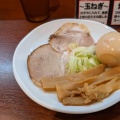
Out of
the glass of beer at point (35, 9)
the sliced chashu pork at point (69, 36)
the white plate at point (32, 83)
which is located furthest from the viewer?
the glass of beer at point (35, 9)

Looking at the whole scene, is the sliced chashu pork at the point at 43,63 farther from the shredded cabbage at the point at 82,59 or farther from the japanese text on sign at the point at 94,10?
the japanese text on sign at the point at 94,10

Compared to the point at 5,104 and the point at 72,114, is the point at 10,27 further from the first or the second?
the point at 72,114

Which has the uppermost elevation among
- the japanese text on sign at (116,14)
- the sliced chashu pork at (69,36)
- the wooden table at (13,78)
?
the japanese text on sign at (116,14)

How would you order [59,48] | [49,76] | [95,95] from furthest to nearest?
[59,48], [49,76], [95,95]

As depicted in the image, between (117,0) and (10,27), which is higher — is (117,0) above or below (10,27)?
above

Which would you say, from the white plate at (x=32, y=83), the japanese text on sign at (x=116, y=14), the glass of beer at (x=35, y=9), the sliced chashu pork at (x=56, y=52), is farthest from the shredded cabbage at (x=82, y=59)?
the glass of beer at (x=35, y=9)

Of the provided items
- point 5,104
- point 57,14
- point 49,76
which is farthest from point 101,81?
point 57,14

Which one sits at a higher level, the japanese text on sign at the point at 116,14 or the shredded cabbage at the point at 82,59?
the japanese text on sign at the point at 116,14
